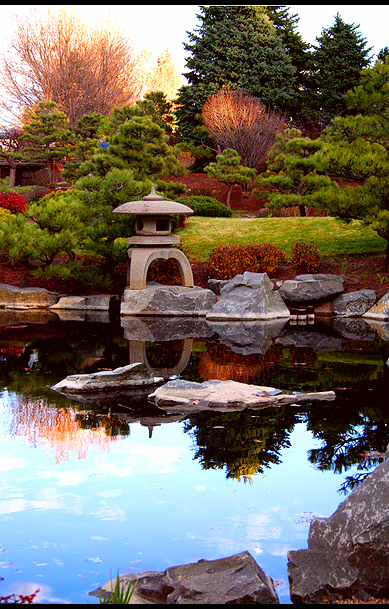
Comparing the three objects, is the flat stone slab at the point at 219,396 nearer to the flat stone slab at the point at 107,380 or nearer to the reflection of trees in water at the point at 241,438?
the reflection of trees in water at the point at 241,438

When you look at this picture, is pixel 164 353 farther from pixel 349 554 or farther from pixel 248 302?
pixel 349 554

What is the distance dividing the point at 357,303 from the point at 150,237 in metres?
4.93

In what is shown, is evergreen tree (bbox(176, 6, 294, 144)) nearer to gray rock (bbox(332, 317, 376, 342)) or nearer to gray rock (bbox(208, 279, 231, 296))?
gray rock (bbox(208, 279, 231, 296))

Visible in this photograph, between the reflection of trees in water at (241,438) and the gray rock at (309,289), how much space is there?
8.08m

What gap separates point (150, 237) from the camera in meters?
15.3

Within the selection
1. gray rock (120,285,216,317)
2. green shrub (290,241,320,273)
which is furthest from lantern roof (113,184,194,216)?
green shrub (290,241,320,273)

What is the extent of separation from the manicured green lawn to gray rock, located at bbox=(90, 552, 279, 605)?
14741 millimetres

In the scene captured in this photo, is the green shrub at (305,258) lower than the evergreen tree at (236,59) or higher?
lower

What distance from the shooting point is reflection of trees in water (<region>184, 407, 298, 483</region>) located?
5625mm

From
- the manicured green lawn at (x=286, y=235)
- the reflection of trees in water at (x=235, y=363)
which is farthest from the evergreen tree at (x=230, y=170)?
the reflection of trees in water at (x=235, y=363)

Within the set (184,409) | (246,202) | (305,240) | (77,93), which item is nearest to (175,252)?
(305,240)

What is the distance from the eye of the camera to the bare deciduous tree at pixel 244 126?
103ft

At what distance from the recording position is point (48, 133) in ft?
101

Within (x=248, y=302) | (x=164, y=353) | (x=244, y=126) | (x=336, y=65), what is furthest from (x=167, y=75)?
(x=164, y=353)
